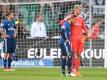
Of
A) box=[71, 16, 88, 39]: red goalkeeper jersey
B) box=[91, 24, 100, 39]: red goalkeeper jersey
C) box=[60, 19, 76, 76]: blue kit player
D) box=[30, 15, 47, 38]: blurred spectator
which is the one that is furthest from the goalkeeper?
box=[30, 15, 47, 38]: blurred spectator

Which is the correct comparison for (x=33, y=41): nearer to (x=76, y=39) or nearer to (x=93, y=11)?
(x=93, y=11)

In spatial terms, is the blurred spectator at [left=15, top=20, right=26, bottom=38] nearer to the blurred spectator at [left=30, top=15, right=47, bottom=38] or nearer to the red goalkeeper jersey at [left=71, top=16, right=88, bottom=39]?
the blurred spectator at [left=30, top=15, right=47, bottom=38]

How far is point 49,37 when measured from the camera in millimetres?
27281

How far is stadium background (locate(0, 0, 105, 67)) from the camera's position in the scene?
26.2 metres

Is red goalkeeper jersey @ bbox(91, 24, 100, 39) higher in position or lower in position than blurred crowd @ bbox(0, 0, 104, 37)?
lower

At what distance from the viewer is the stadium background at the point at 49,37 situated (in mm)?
26234

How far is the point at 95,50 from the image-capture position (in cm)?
2620

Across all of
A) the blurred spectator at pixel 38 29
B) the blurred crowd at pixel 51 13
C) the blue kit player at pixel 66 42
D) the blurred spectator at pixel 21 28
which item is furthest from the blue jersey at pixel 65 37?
the blurred spectator at pixel 21 28

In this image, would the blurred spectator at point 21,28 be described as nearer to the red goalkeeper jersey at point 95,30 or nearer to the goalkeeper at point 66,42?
the red goalkeeper jersey at point 95,30

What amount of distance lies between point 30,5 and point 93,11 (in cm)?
314

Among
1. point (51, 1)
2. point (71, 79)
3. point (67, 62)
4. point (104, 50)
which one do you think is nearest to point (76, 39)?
point (67, 62)

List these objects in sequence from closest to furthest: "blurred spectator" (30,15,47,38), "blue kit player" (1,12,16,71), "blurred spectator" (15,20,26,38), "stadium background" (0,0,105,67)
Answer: "blue kit player" (1,12,16,71) < "stadium background" (0,0,105,67) < "blurred spectator" (30,15,47,38) < "blurred spectator" (15,20,26,38)

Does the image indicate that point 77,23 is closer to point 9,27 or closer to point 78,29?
point 78,29

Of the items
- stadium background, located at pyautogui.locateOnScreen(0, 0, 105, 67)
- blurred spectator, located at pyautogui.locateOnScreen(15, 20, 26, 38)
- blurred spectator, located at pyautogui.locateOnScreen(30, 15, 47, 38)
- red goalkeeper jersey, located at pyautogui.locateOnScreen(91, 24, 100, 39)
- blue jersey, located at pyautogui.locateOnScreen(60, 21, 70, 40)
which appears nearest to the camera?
blue jersey, located at pyautogui.locateOnScreen(60, 21, 70, 40)
